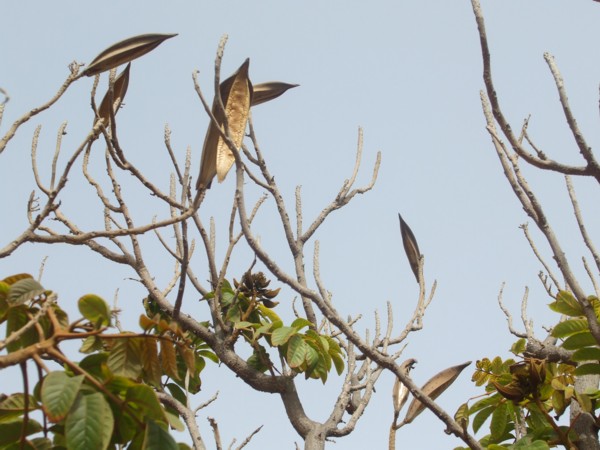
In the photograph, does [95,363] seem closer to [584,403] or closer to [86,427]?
[86,427]

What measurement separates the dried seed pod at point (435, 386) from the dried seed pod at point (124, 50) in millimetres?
1144

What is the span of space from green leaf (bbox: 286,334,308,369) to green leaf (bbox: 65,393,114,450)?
1538mm

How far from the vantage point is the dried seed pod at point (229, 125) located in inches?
82.0

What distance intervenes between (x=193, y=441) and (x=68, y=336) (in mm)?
1241

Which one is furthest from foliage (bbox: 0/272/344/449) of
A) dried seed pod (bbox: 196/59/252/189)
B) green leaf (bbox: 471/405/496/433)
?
green leaf (bbox: 471/405/496/433)

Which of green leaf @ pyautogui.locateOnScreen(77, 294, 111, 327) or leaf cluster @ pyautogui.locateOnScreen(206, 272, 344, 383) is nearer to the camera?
green leaf @ pyautogui.locateOnScreen(77, 294, 111, 327)

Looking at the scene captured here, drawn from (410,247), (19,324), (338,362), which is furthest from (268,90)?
(338,362)

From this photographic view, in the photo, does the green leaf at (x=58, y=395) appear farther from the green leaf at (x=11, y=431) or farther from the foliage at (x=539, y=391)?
the foliage at (x=539, y=391)

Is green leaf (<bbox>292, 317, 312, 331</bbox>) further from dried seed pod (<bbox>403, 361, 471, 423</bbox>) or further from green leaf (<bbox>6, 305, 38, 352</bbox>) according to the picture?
green leaf (<bbox>6, 305, 38, 352</bbox>)

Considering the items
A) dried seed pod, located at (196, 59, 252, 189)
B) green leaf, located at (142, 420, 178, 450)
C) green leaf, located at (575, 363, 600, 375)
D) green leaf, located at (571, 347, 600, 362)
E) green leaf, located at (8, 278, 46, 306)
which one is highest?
dried seed pod, located at (196, 59, 252, 189)

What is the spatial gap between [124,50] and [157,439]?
113cm

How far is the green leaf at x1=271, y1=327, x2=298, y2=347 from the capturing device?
9.55 feet

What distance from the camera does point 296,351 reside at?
2963mm

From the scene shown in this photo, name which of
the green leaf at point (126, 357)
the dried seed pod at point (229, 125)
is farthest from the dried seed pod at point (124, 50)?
the green leaf at point (126, 357)
